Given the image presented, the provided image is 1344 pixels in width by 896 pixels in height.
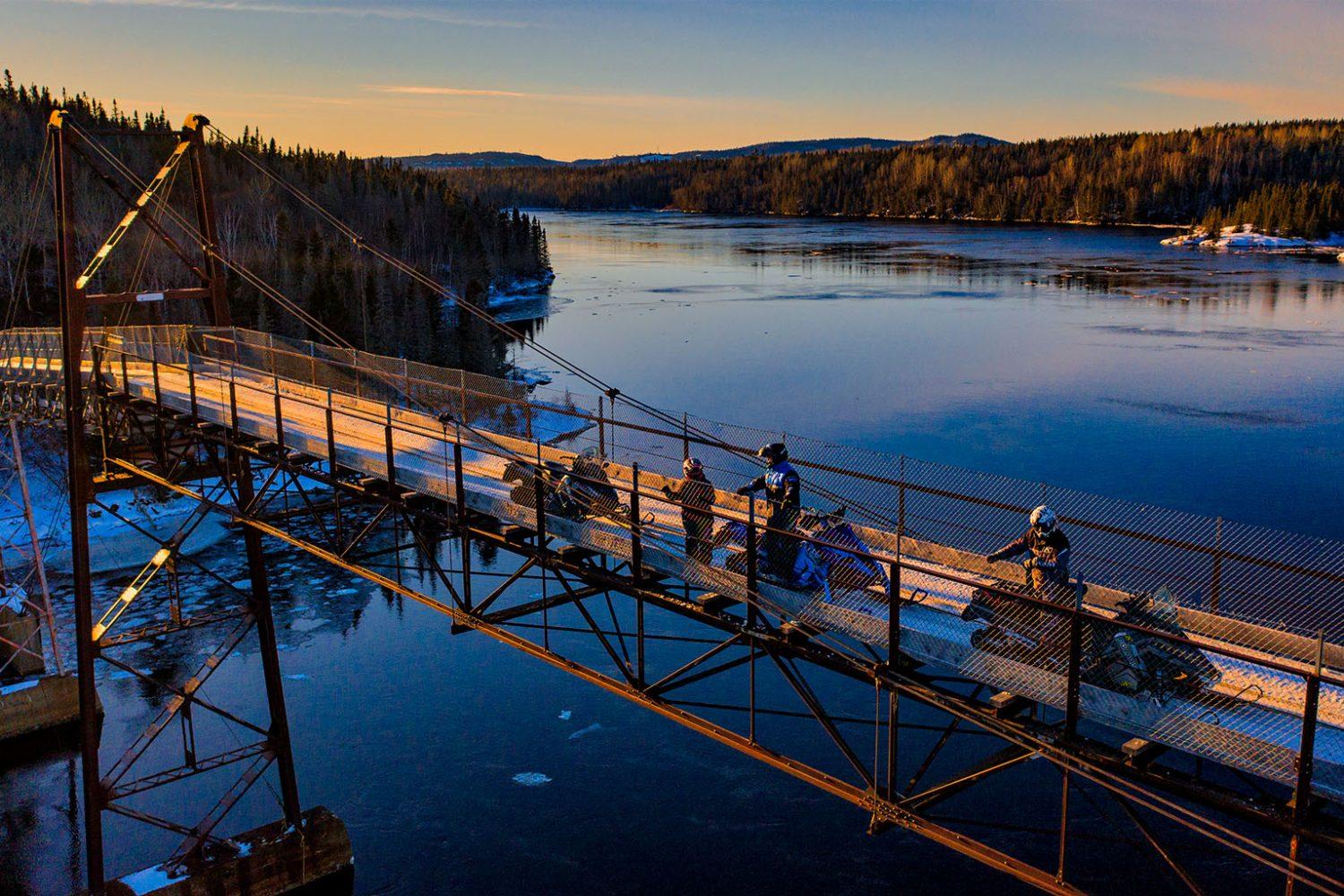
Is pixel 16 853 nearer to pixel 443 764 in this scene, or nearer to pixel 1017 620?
pixel 443 764

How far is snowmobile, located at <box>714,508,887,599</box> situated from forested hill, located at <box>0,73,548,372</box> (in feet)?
140

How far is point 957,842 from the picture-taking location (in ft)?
37.3

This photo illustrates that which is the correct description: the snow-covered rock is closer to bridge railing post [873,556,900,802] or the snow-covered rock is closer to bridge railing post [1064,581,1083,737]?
bridge railing post [873,556,900,802]

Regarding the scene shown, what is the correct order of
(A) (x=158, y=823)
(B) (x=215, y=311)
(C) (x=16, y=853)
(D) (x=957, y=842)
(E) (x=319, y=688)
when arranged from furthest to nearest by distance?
(E) (x=319, y=688), (B) (x=215, y=311), (C) (x=16, y=853), (A) (x=158, y=823), (D) (x=957, y=842)

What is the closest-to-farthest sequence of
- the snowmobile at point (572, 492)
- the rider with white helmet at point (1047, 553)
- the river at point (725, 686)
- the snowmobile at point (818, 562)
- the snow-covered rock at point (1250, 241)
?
the rider with white helmet at point (1047, 553)
the snowmobile at point (818, 562)
the snowmobile at point (572, 492)
the river at point (725, 686)
the snow-covered rock at point (1250, 241)

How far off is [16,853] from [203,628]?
9.68 m

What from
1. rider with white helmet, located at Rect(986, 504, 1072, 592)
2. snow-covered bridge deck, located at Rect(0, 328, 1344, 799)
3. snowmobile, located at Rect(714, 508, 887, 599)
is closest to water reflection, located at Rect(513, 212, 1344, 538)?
snow-covered bridge deck, located at Rect(0, 328, 1344, 799)

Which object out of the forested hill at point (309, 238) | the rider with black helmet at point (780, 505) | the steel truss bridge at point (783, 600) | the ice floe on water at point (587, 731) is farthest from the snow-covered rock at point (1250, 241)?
the rider with black helmet at point (780, 505)

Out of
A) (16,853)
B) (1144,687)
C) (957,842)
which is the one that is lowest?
(16,853)

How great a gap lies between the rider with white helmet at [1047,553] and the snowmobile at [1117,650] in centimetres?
52

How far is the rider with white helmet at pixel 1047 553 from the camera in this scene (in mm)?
11742

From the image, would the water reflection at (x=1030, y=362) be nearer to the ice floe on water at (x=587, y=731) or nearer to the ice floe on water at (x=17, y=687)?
the ice floe on water at (x=587, y=731)

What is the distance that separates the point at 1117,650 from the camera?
34.6 feet

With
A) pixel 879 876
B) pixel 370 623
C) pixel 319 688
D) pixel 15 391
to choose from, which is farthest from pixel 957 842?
pixel 15 391
